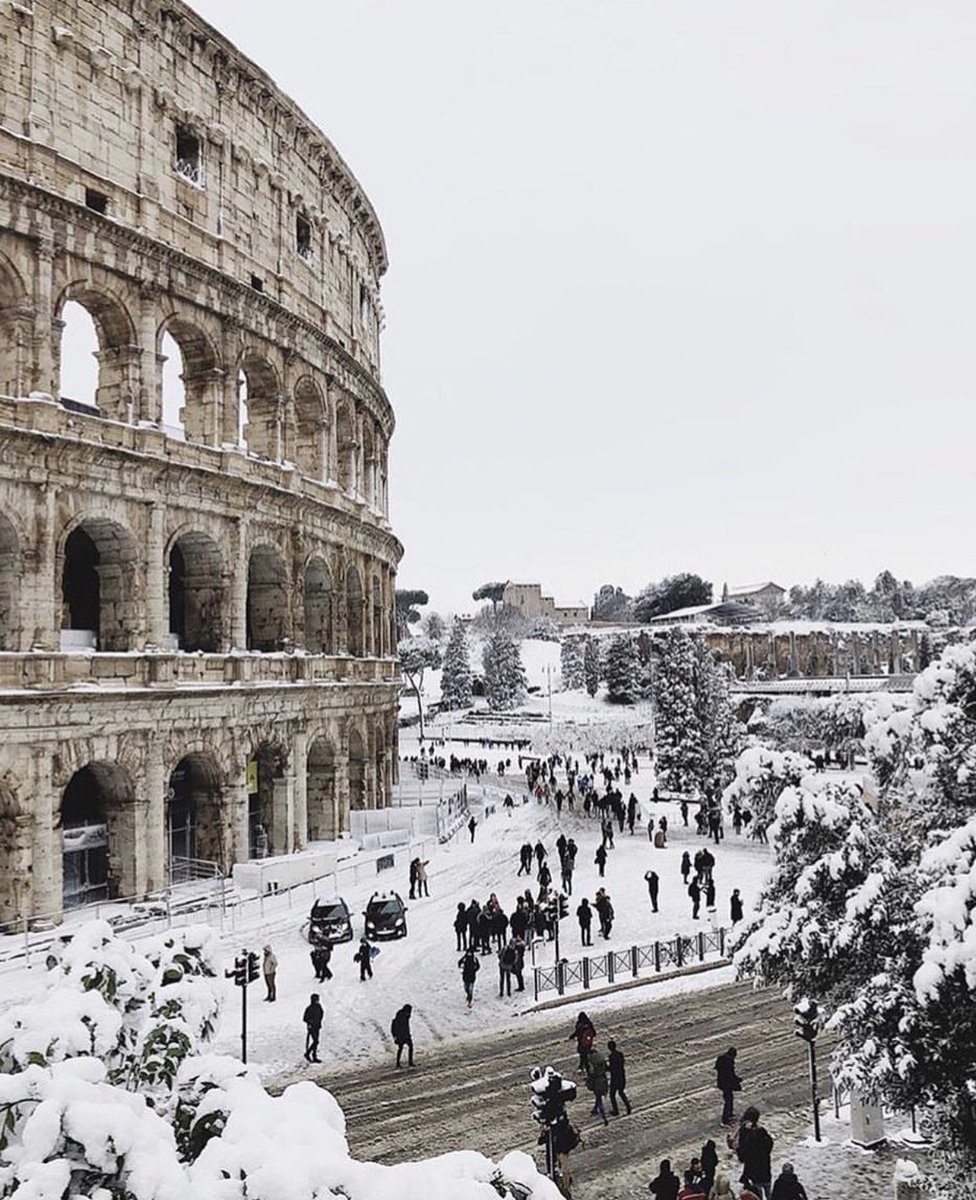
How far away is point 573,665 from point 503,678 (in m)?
17.0

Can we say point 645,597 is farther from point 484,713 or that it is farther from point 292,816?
point 292,816

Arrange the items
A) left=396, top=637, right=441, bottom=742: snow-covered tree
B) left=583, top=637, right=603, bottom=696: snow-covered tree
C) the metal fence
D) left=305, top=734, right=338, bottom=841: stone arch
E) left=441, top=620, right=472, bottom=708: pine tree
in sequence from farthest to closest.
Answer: left=441, top=620, right=472, bottom=708: pine tree
left=583, top=637, right=603, bottom=696: snow-covered tree
left=396, top=637, right=441, bottom=742: snow-covered tree
left=305, top=734, right=338, bottom=841: stone arch
the metal fence

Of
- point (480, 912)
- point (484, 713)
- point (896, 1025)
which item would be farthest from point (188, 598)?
point (484, 713)

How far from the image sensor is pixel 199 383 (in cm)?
2652

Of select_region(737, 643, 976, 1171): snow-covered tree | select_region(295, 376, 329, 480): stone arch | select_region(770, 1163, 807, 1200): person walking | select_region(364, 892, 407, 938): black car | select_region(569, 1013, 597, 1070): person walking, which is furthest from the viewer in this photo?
select_region(295, 376, 329, 480): stone arch

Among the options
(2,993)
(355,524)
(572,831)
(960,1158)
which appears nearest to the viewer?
(960,1158)

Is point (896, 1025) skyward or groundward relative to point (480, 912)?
skyward

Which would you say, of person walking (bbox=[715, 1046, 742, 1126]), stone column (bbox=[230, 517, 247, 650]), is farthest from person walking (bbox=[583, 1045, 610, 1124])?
stone column (bbox=[230, 517, 247, 650])

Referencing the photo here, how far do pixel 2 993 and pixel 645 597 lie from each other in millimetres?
120824

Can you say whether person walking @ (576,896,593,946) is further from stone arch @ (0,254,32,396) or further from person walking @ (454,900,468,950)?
stone arch @ (0,254,32,396)

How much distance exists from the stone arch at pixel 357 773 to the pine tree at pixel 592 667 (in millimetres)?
66296

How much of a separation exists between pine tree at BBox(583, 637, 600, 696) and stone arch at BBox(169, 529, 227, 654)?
7414cm

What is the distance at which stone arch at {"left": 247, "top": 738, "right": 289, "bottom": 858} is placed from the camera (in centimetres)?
2755

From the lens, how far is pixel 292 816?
91.1ft
